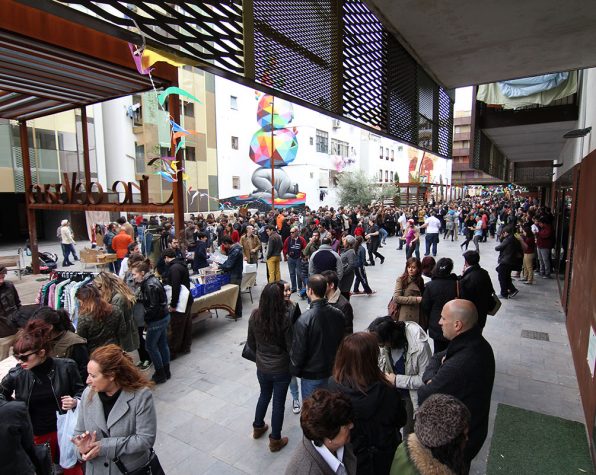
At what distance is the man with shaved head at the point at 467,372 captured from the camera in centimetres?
250

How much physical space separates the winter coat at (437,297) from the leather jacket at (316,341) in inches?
57.2

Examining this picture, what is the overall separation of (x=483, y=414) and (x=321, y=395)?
1435 mm

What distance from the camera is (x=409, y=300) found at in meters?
4.55

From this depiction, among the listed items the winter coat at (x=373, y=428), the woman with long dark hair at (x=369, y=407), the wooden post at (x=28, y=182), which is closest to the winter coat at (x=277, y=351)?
the woman with long dark hair at (x=369, y=407)

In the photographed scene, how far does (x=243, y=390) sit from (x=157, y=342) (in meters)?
1.38

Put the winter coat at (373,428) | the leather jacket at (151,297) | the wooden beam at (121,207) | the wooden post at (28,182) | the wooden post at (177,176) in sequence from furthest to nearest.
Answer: the wooden post at (28,182) → the wooden beam at (121,207) → the wooden post at (177,176) → the leather jacket at (151,297) → the winter coat at (373,428)

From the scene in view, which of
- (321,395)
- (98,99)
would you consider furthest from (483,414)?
(98,99)

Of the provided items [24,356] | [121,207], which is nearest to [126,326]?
[24,356]

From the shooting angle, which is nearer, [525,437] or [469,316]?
[469,316]

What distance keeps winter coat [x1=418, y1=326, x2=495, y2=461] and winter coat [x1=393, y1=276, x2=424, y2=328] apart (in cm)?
188

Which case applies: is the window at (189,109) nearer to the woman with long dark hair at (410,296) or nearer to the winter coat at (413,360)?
the woman with long dark hair at (410,296)

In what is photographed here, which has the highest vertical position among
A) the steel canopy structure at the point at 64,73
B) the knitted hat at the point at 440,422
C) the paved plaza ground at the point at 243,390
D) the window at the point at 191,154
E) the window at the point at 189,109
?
the window at the point at 189,109

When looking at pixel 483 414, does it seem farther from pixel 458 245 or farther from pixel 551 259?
pixel 458 245

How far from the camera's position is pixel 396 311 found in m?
4.66
